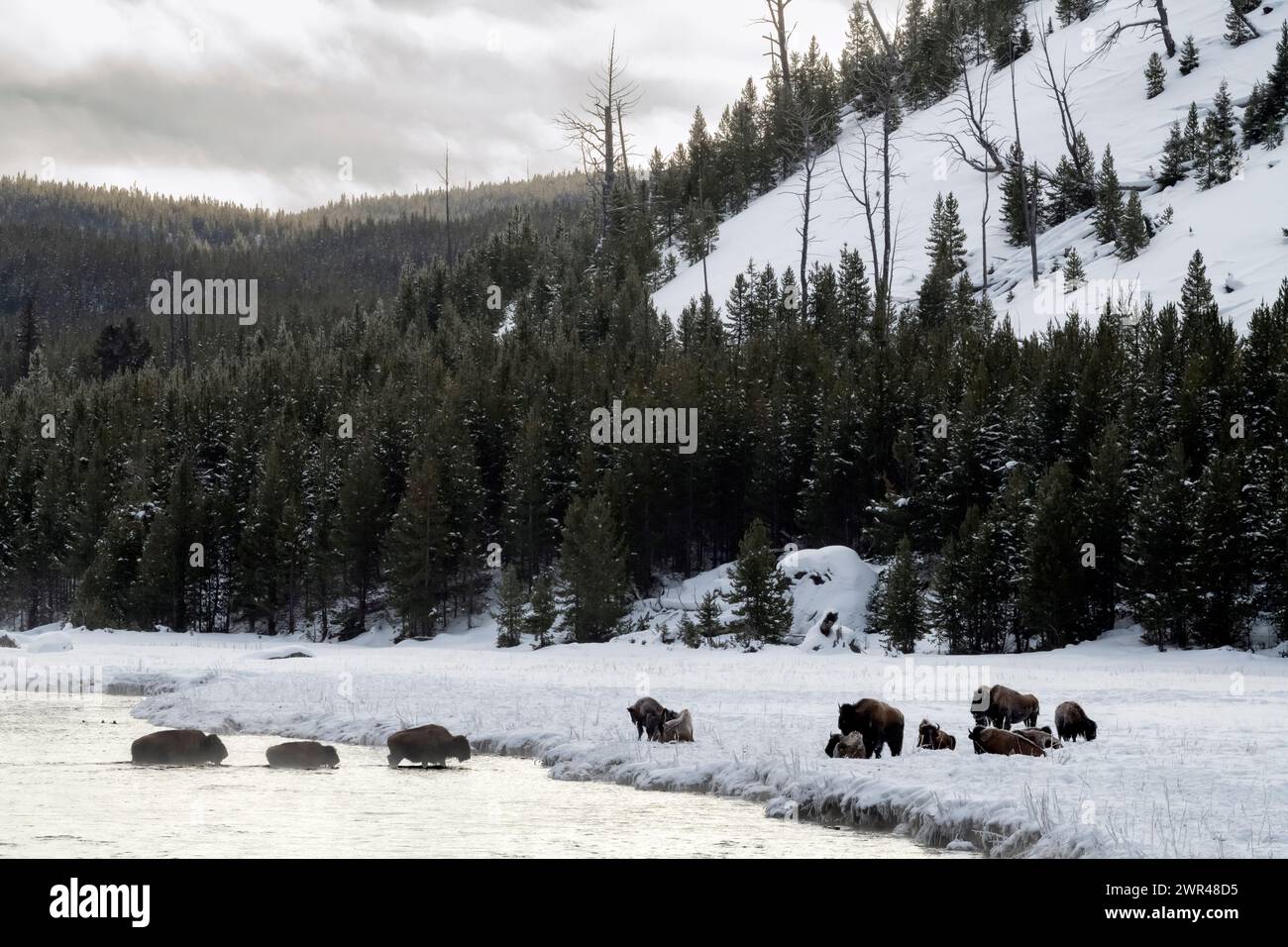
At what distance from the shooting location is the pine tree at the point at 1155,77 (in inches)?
3632

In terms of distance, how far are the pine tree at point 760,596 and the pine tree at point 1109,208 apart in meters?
36.3

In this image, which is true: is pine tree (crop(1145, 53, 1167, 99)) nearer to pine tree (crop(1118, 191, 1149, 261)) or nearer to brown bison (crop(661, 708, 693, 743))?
pine tree (crop(1118, 191, 1149, 261))

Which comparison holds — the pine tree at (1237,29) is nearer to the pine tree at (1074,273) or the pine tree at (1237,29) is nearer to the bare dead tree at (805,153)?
the bare dead tree at (805,153)

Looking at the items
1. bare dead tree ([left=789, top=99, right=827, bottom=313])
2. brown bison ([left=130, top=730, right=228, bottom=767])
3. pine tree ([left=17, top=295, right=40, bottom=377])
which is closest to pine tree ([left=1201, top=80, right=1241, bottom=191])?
bare dead tree ([left=789, top=99, right=827, bottom=313])

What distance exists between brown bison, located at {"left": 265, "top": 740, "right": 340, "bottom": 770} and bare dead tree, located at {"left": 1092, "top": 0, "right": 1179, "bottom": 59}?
86628mm

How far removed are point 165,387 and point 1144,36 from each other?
9367 cm

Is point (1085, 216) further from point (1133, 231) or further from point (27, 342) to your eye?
point (27, 342)

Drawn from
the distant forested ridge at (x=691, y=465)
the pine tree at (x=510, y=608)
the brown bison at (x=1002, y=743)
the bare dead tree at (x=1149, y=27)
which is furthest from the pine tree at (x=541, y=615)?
the bare dead tree at (x=1149, y=27)

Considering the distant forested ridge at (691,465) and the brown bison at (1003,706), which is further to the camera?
the distant forested ridge at (691,465)

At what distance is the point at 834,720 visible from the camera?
20703mm

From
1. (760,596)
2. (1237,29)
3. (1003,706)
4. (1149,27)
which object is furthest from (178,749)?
(1149,27)

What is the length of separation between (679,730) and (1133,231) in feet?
187

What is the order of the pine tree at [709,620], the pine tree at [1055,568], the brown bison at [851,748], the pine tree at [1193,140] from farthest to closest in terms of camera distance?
the pine tree at [1193,140]
the pine tree at [709,620]
the pine tree at [1055,568]
the brown bison at [851,748]

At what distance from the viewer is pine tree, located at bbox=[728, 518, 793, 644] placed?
46.3 meters
